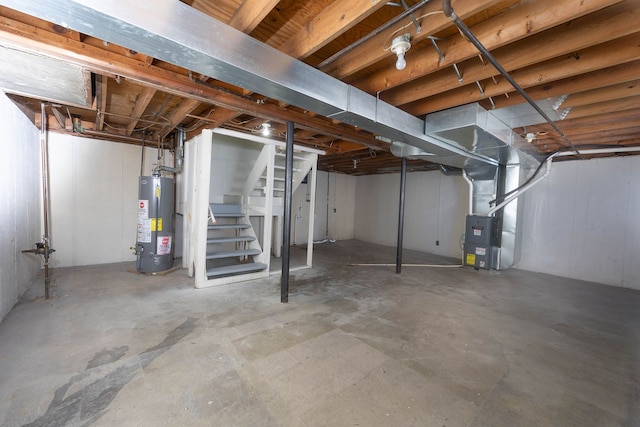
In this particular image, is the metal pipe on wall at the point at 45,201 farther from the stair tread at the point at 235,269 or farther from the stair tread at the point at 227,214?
the stair tread at the point at 227,214

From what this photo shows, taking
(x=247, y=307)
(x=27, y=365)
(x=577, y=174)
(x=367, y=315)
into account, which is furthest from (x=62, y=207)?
(x=577, y=174)

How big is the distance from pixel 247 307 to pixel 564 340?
300 cm

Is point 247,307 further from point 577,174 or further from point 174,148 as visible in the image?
point 577,174

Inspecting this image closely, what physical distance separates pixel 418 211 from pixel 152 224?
5.99 meters

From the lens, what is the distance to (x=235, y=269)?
3572mm

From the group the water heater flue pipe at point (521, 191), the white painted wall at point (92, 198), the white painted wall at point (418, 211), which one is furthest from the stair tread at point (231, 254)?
the white painted wall at point (418, 211)

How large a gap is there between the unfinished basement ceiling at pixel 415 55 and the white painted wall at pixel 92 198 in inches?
42.2

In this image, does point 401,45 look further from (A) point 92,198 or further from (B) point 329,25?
(A) point 92,198

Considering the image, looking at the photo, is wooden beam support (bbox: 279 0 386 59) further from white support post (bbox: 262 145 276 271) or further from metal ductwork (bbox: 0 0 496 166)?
white support post (bbox: 262 145 276 271)

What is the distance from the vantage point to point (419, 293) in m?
3.44

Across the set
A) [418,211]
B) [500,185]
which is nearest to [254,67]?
[500,185]

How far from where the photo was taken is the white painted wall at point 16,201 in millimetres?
2350

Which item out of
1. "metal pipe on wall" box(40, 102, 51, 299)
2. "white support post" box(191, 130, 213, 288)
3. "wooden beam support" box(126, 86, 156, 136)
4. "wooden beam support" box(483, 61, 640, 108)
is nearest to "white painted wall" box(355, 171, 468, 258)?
"wooden beam support" box(483, 61, 640, 108)

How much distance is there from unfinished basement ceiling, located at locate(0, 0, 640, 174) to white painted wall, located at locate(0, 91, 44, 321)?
424 mm
